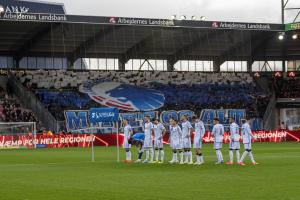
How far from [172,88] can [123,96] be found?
6.33 meters

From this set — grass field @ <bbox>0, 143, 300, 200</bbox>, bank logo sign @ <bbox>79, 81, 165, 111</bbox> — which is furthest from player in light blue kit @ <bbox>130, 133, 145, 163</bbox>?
bank logo sign @ <bbox>79, 81, 165, 111</bbox>

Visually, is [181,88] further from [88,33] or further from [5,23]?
[5,23]

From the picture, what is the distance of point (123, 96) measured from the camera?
257 ft

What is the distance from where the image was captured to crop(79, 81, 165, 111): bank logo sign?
7712 centimetres

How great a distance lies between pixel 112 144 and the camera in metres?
61.7

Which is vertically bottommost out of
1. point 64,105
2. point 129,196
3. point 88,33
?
point 129,196

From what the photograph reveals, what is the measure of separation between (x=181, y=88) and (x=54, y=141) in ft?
A: 81.9

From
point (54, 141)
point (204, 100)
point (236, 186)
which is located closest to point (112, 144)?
point (54, 141)

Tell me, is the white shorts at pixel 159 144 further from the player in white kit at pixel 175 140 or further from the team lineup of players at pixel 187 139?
the player in white kit at pixel 175 140

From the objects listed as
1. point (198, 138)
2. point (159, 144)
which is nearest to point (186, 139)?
point (198, 138)

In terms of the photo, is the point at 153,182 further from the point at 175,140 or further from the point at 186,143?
the point at 175,140

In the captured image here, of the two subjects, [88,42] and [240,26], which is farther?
[88,42]

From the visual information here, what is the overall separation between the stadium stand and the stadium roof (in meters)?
2.15

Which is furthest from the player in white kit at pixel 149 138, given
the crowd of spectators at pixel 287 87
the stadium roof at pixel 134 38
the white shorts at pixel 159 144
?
the crowd of spectators at pixel 287 87
